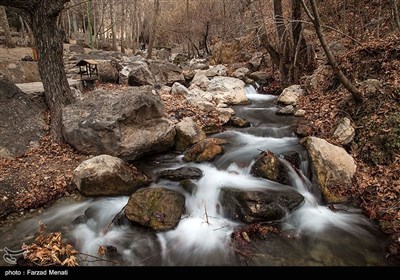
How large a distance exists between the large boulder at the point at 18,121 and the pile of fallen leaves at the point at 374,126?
305 inches

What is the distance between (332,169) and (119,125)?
5199mm

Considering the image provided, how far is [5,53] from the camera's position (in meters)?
17.5

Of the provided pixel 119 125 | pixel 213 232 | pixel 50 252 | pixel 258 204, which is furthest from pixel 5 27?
pixel 258 204

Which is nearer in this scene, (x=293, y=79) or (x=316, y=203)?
(x=316, y=203)

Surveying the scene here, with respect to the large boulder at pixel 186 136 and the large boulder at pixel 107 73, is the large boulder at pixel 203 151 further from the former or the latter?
the large boulder at pixel 107 73

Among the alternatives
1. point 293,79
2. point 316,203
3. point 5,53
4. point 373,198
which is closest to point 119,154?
point 316,203

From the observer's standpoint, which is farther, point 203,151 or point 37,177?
point 203,151

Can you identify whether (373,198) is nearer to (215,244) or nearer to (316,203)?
(316,203)

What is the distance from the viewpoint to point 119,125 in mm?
7230

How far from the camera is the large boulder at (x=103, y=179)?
6.11m

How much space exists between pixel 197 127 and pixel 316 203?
4.05 metres

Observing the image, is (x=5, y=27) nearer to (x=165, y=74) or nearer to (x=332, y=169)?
(x=165, y=74)

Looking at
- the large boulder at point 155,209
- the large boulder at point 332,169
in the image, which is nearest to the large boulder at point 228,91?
the large boulder at point 332,169

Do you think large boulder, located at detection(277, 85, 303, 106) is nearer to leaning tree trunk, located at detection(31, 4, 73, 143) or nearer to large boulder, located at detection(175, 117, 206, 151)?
large boulder, located at detection(175, 117, 206, 151)
